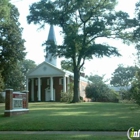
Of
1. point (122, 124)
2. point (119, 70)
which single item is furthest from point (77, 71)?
point (119, 70)

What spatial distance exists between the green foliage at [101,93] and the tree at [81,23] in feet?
41.4

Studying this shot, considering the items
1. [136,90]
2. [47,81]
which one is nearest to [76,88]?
[47,81]

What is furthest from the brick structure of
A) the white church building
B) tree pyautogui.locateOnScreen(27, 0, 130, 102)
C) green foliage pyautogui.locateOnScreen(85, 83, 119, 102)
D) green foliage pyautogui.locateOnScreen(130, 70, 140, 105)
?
the white church building

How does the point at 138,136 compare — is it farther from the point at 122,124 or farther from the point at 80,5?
the point at 80,5

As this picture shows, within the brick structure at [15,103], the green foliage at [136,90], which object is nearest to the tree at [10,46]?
the brick structure at [15,103]

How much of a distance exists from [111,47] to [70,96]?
12.2 metres

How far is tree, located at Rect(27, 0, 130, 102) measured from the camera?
3788cm

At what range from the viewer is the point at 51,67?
56.0 meters

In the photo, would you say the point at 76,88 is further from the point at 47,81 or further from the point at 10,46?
the point at 47,81

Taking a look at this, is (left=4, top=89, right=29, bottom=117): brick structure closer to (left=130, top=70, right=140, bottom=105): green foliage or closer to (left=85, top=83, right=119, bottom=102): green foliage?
(left=130, top=70, right=140, bottom=105): green foliage

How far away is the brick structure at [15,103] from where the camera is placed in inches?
660

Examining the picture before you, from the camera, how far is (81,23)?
41250mm

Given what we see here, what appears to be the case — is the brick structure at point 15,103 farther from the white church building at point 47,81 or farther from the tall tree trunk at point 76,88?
the white church building at point 47,81

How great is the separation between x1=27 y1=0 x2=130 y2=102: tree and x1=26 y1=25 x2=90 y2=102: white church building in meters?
14.9
